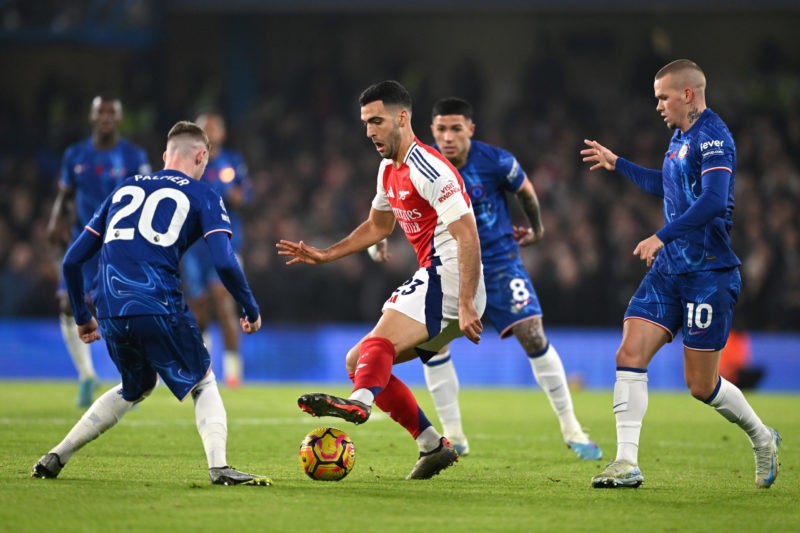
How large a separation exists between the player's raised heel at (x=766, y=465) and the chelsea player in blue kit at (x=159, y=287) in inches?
110

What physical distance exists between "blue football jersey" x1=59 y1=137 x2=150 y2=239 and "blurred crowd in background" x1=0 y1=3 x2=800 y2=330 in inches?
247

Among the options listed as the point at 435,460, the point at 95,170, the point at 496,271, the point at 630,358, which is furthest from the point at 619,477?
the point at 95,170

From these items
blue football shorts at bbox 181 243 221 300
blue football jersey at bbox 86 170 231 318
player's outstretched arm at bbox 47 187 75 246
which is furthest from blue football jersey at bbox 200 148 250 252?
blue football jersey at bbox 86 170 231 318

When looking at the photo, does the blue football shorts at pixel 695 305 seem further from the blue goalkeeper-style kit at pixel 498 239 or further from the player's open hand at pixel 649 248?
the blue goalkeeper-style kit at pixel 498 239

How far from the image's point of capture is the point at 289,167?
22.4 meters

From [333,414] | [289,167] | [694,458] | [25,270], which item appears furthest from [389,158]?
[289,167]

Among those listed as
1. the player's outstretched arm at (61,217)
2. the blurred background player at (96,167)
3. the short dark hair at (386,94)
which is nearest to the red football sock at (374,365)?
the short dark hair at (386,94)

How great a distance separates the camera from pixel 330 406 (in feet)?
19.4

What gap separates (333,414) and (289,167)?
55.1 feet

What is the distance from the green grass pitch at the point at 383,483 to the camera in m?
5.29

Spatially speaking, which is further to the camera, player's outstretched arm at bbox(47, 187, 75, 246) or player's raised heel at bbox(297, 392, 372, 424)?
player's outstretched arm at bbox(47, 187, 75, 246)

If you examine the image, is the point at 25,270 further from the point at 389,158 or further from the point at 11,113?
the point at 389,158

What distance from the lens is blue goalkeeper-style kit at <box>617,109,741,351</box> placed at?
6645 millimetres

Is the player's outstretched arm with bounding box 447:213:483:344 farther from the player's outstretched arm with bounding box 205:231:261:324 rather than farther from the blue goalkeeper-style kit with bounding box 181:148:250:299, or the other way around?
the blue goalkeeper-style kit with bounding box 181:148:250:299
